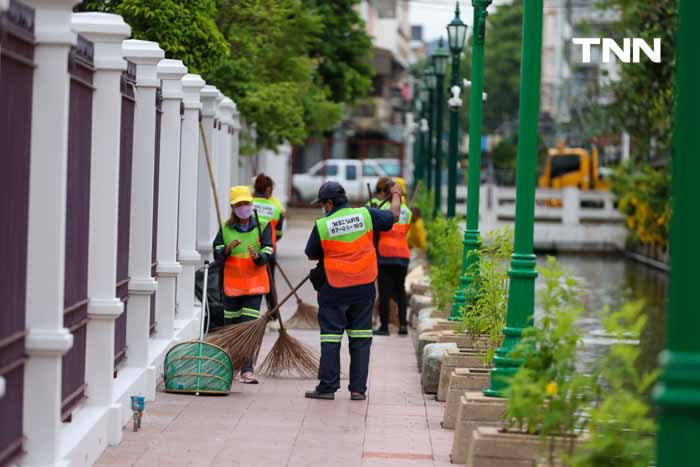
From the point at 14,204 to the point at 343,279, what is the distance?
205 inches

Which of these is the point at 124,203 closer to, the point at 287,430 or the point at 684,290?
the point at 287,430

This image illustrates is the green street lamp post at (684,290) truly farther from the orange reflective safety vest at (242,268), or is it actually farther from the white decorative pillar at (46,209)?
the orange reflective safety vest at (242,268)

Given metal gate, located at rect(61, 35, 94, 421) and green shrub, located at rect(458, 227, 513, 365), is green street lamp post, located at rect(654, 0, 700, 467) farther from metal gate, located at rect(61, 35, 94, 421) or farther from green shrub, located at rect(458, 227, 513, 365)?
green shrub, located at rect(458, 227, 513, 365)

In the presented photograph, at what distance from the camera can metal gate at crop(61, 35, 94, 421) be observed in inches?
349

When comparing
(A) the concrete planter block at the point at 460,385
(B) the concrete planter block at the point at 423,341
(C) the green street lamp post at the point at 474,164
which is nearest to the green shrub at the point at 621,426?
(A) the concrete planter block at the point at 460,385

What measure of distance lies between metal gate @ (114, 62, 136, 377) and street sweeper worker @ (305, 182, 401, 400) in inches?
60.0

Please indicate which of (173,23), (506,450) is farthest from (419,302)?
(506,450)

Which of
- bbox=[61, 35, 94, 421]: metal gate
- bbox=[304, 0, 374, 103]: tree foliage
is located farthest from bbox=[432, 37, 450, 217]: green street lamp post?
bbox=[61, 35, 94, 421]: metal gate

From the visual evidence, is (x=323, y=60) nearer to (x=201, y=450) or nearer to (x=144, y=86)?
(x=144, y=86)

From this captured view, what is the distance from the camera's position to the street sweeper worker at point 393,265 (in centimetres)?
1784

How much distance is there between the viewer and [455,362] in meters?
12.2

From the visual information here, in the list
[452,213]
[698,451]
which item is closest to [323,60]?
[452,213]

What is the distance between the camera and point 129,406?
10.8 metres

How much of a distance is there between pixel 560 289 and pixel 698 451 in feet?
9.93
